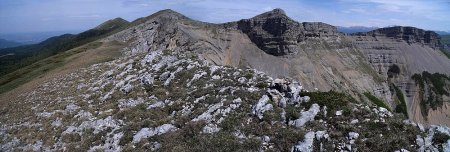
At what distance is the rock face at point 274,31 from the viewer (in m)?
130

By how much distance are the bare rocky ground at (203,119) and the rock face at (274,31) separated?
324ft

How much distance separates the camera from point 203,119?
816 inches

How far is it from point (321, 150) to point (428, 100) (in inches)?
6441

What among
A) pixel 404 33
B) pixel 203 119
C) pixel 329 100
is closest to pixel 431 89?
pixel 404 33

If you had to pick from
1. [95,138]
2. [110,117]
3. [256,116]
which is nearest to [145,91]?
[110,117]

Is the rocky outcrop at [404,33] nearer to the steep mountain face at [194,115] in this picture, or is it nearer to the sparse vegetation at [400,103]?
the sparse vegetation at [400,103]

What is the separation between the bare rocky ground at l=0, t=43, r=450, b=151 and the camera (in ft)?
54.2

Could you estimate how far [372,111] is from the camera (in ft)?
58.9

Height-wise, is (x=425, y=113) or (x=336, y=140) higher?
(x=336, y=140)

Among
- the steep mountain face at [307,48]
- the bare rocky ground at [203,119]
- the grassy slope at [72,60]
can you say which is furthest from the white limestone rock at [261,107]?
the steep mountain face at [307,48]

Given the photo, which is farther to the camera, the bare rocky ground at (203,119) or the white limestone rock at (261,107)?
the white limestone rock at (261,107)

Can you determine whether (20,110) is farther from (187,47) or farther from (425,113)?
(425,113)

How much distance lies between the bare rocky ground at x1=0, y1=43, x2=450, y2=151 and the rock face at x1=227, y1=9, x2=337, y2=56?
98.8m

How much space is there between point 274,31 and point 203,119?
116 metres
